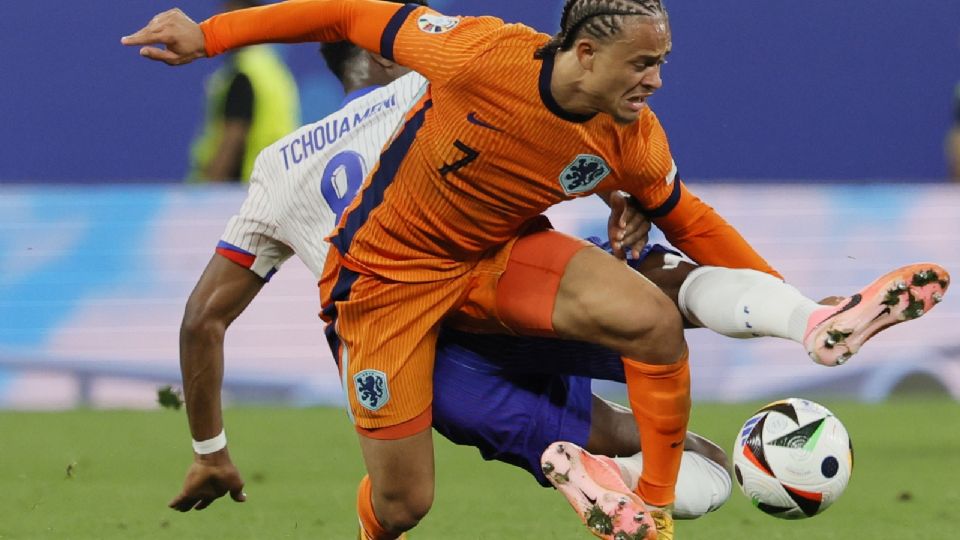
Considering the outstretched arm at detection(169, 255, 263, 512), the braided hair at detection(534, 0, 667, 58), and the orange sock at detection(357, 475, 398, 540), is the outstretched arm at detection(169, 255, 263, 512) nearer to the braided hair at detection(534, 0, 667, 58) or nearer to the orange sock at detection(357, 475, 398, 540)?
the orange sock at detection(357, 475, 398, 540)

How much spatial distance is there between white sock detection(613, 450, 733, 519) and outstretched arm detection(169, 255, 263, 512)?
154cm

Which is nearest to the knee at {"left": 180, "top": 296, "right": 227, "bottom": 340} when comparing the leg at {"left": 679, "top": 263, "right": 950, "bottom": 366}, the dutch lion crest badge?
the dutch lion crest badge

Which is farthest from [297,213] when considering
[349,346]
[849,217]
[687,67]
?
[687,67]

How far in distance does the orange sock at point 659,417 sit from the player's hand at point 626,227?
42 centimetres

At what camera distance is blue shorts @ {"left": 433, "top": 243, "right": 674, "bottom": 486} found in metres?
5.33

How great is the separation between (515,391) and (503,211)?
852 mm

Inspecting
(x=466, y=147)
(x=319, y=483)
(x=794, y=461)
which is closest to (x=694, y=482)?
(x=794, y=461)

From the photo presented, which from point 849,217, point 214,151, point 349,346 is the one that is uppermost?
point 349,346

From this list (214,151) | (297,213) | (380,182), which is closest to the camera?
(380,182)

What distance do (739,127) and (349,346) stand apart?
21.8 feet

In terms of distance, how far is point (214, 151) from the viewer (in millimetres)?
10336

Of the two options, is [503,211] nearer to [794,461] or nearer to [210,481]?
[794,461]

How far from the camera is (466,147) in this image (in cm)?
478

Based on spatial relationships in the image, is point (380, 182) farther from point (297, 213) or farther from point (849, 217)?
point (849, 217)
